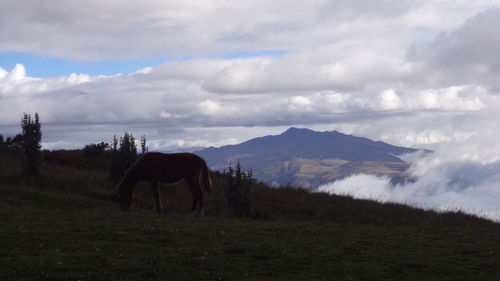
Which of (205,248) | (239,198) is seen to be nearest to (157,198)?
(239,198)

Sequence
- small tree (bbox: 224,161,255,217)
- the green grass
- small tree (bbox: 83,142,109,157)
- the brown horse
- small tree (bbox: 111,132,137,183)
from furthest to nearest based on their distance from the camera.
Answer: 1. small tree (bbox: 83,142,109,157)
2. small tree (bbox: 111,132,137,183)
3. small tree (bbox: 224,161,255,217)
4. the brown horse
5. the green grass

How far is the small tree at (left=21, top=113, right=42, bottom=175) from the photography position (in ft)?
111

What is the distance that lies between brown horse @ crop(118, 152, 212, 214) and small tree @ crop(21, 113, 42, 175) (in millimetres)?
10397

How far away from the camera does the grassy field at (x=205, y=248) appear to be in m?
12.8

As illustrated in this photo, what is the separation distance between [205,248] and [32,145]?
72.5 feet

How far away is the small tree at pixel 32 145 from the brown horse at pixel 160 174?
10397mm

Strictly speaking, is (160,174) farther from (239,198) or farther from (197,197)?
(239,198)

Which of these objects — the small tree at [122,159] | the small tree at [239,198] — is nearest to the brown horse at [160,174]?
the small tree at [239,198]

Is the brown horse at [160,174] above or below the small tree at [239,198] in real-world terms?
above

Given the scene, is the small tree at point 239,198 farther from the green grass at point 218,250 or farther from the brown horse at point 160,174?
the green grass at point 218,250

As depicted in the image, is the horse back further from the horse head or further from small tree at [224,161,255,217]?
small tree at [224,161,255,217]

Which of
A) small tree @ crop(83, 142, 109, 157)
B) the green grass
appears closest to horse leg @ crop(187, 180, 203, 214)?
the green grass

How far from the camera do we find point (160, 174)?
85.1 feet

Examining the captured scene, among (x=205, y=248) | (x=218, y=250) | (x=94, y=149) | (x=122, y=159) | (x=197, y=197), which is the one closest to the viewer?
(x=218, y=250)
